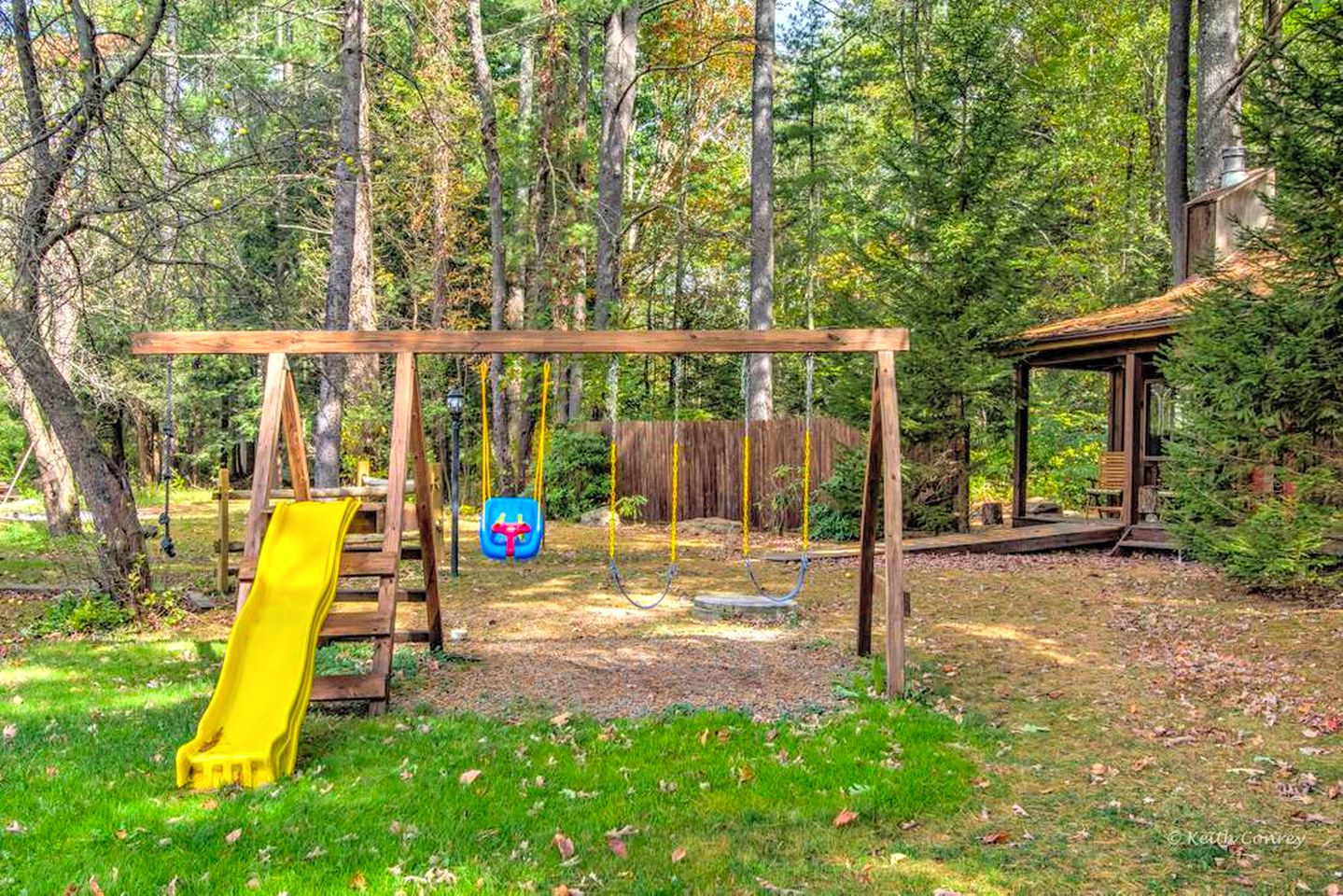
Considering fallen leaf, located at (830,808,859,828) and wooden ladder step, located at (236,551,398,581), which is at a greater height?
wooden ladder step, located at (236,551,398,581)

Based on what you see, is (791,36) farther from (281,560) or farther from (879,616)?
(281,560)

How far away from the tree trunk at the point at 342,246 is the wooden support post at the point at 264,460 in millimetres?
3708

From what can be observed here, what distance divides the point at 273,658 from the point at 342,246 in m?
6.09

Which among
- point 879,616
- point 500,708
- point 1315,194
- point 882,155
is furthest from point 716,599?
point 882,155

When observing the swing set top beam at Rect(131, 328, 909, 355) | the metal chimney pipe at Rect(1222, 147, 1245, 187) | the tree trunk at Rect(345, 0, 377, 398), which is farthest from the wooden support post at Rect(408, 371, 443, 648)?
the metal chimney pipe at Rect(1222, 147, 1245, 187)

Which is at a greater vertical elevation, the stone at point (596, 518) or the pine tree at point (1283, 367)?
the pine tree at point (1283, 367)

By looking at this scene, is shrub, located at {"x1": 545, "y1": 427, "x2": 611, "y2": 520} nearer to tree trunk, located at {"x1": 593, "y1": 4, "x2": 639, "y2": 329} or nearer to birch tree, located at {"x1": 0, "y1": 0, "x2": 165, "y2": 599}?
tree trunk, located at {"x1": 593, "y1": 4, "x2": 639, "y2": 329}

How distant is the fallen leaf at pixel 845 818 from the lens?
3.86m

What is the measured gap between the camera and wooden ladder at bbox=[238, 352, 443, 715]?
5.33m

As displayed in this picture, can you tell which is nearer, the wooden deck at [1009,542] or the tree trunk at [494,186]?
the wooden deck at [1009,542]

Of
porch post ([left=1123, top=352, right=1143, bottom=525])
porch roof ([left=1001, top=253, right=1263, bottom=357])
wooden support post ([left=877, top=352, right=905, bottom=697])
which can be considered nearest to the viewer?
wooden support post ([left=877, top=352, right=905, bottom=697])

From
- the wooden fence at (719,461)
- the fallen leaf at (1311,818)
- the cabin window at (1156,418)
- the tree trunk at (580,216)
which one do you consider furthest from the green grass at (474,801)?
the tree trunk at (580,216)

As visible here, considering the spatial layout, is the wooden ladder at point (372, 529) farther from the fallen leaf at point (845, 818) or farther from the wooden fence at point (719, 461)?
the wooden fence at point (719, 461)

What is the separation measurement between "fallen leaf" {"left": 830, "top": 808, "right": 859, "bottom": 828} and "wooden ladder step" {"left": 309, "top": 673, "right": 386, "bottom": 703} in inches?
107
